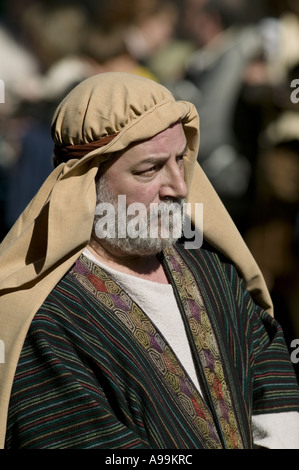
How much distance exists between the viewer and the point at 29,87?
7977mm

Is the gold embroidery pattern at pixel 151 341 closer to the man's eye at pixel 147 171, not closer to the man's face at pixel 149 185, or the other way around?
the man's face at pixel 149 185

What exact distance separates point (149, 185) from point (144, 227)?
156 millimetres

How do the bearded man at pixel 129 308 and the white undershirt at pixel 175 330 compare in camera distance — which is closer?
the bearded man at pixel 129 308

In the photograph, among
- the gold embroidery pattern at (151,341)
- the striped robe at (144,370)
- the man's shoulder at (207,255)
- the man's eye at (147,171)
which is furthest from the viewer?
the man's shoulder at (207,255)

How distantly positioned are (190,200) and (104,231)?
0.45 m

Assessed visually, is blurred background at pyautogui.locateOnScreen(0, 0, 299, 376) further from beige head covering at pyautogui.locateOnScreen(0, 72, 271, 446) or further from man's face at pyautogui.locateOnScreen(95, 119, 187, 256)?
beige head covering at pyautogui.locateOnScreen(0, 72, 271, 446)
